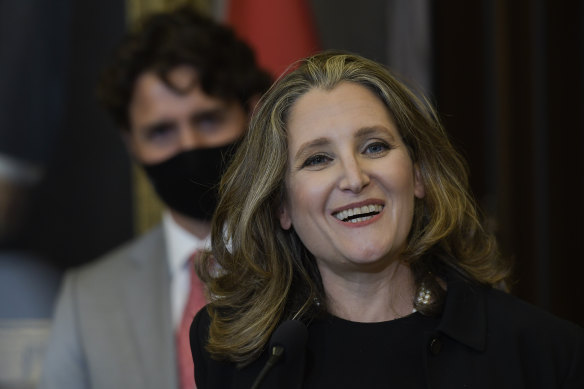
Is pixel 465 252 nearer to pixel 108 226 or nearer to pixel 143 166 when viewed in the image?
pixel 143 166

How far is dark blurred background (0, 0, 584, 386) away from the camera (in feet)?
11.9

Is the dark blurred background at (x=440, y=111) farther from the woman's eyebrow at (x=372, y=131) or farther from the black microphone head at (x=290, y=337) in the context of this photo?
the black microphone head at (x=290, y=337)

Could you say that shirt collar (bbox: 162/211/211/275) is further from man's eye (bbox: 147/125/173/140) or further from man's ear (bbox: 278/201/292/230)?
man's ear (bbox: 278/201/292/230)

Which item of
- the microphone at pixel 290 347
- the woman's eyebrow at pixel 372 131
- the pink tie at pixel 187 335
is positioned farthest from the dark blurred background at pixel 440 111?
the microphone at pixel 290 347

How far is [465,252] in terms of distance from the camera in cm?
210

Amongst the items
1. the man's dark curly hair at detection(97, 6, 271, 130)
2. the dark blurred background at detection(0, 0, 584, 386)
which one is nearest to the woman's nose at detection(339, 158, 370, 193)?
the man's dark curly hair at detection(97, 6, 271, 130)

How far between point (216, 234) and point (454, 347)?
608 millimetres

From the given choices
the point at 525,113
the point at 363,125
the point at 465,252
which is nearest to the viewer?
the point at 363,125

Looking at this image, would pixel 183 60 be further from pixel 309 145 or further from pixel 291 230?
pixel 309 145

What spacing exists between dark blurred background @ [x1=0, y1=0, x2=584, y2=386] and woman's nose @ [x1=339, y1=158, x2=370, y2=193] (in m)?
1.90

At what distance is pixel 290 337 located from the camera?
1.81m

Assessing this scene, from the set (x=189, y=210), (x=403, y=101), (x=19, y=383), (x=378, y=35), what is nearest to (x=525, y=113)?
(x=378, y=35)

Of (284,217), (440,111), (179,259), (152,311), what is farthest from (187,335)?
(440,111)

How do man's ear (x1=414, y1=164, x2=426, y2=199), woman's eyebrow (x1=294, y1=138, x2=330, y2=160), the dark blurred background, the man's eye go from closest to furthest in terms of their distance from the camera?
woman's eyebrow (x1=294, y1=138, x2=330, y2=160)
man's ear (x1=414, y1=164, x2=426, y2=199)
the man's eye
the dark blurred background
